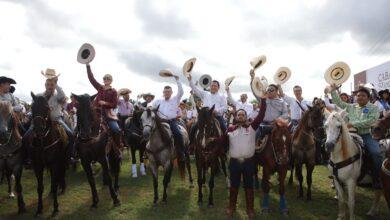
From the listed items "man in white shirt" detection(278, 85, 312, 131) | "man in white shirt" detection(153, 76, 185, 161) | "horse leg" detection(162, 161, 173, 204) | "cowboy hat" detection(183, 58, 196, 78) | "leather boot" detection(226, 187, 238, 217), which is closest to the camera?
"leather boot" detection(226, 187, 238, 217)

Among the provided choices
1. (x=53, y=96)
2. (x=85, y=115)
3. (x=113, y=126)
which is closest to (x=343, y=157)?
(x=85, y=115)

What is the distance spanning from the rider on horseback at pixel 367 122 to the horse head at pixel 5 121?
25.0ft

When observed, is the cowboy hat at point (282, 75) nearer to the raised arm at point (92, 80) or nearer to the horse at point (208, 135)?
the horse at point (208, 135)

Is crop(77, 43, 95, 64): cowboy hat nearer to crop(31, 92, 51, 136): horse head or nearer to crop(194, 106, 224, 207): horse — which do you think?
crop(31, 92, 51, 136): horse head

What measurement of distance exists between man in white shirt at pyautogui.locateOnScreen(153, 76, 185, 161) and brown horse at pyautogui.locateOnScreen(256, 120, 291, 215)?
2.43 meters

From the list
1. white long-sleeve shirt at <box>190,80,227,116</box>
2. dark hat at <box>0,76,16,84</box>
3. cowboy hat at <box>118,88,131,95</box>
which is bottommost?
white long-sleeve shirt at <box>190,80,227,116</box>

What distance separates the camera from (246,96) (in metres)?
15.8

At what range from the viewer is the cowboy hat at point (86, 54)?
8.52m

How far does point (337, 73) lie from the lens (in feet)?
24.2

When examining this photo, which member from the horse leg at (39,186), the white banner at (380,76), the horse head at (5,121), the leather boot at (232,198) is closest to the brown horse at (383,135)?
the leather boot at (232,198)

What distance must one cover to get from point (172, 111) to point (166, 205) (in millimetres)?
2702

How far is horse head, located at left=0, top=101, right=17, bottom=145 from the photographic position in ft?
23.3

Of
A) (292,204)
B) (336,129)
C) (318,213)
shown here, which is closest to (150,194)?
(292,204)

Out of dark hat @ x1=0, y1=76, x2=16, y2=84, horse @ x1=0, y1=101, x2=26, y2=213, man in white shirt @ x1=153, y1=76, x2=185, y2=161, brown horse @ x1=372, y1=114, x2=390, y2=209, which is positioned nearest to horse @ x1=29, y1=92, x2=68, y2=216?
horse @ x1=0, y1=101, x2=26, y2=213
